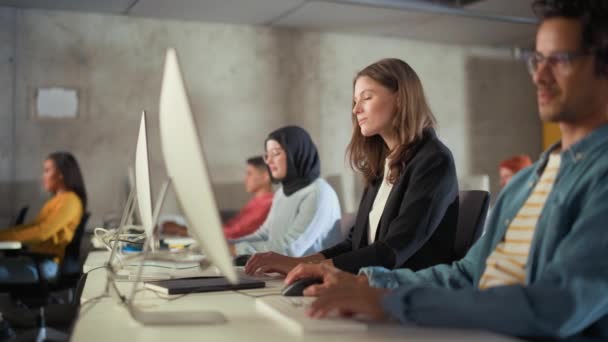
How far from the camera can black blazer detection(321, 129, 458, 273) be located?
1.80 m

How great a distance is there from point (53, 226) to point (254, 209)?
53.9 inches

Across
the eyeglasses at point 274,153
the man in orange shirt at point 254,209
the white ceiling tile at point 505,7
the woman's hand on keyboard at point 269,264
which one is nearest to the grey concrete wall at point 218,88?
the man in orange shirt at point 254,209

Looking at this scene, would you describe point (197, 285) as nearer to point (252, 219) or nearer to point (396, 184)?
point (396, 184)

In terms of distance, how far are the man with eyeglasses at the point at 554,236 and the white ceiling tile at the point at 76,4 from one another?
4.35 metres

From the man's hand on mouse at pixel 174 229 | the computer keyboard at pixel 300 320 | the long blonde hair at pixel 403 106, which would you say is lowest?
the man's hand on mouse at pixel 174 229

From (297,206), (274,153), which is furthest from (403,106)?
(274,153)

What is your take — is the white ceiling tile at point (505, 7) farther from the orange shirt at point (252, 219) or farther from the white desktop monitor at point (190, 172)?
the white desktop monitor at point (190, 172)

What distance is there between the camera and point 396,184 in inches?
78.5

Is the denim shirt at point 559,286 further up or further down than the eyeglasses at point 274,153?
further down

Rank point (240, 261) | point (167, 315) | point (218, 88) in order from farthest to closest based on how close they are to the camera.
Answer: point (218, 88) < point (240, 261) < point (167, 315)

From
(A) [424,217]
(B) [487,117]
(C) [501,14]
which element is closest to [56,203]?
(A) [424,217]

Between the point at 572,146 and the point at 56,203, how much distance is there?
4.20 metres

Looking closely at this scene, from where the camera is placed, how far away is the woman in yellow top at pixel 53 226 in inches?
161

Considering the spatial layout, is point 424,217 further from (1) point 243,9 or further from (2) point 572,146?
(1) point 243,9
